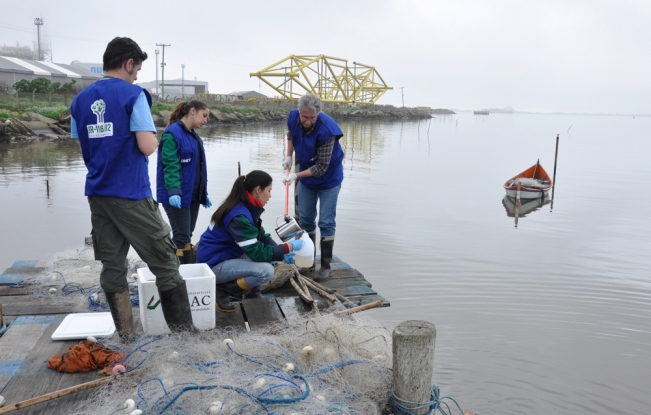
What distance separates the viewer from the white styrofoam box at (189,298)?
11.3ft

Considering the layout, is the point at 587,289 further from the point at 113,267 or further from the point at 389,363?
the point at 113,267

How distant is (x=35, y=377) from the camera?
295 cm

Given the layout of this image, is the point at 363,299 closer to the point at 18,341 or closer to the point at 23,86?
the point at 18,341

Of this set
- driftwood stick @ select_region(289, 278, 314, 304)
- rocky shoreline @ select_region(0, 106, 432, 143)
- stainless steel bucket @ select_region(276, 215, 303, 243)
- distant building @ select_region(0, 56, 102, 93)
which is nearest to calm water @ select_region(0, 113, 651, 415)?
driftwood stick @ select_region(289, 278, 314, 304)

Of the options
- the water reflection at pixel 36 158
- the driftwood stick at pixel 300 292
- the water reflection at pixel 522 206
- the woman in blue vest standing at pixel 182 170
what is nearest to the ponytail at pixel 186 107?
the woman in blue vest standing at pixel 182 170

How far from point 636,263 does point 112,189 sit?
850cm

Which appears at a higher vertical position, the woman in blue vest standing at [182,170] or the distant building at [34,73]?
the distant building at [34,73]

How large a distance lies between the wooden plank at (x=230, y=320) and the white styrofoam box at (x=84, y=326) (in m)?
0.72

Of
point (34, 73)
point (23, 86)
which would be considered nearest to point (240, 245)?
point (23, 86)

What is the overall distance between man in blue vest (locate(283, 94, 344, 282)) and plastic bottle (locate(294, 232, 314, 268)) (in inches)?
19.9

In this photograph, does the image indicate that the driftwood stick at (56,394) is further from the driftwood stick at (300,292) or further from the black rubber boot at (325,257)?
Result: the black rubber boot at (325,257)

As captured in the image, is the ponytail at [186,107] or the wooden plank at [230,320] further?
the ponytail at [186,107]

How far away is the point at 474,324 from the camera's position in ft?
20.9

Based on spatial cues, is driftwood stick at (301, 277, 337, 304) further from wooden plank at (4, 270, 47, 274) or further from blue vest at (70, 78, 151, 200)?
wooden plank at (4, 270, 47, 274)
